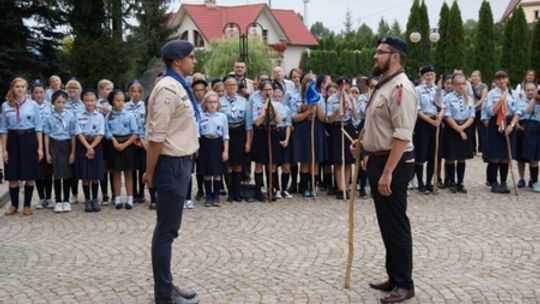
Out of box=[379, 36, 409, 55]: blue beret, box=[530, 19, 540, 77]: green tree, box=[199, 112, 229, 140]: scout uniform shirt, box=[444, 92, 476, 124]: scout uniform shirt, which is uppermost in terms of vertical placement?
box=[530, 19, 540, 77]: green tree

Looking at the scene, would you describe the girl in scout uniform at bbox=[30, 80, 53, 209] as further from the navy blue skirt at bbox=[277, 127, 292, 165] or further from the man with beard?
the man with beard

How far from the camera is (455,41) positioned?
29.5 metres

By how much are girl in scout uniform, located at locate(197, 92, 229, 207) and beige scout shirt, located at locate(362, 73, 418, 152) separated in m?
4.82

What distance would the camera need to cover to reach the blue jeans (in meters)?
5.25

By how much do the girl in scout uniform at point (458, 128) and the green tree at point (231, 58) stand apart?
3122cm

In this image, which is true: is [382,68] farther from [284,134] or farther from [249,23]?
[249,23]

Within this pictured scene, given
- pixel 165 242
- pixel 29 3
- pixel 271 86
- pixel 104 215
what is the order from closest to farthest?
pixel 165 242 → pixel 104 215 → pixel 271 86 → pixel 29 3

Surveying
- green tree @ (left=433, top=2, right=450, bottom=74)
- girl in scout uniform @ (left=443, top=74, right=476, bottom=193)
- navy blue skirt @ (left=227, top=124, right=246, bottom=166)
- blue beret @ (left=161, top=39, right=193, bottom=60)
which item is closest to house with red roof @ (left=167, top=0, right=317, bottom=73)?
green tree @ (left=433, top=2, right=450, bottom=74)

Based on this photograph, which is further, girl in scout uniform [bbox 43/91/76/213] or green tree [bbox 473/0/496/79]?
green tree [bbox 473/0/496/79]

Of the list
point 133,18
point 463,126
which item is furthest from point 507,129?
point 133,18

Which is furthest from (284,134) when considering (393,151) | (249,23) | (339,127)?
(249,23)

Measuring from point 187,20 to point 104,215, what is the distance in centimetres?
5306

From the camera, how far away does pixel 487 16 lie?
28625 mm

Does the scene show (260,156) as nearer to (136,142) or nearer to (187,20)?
(136,142)
